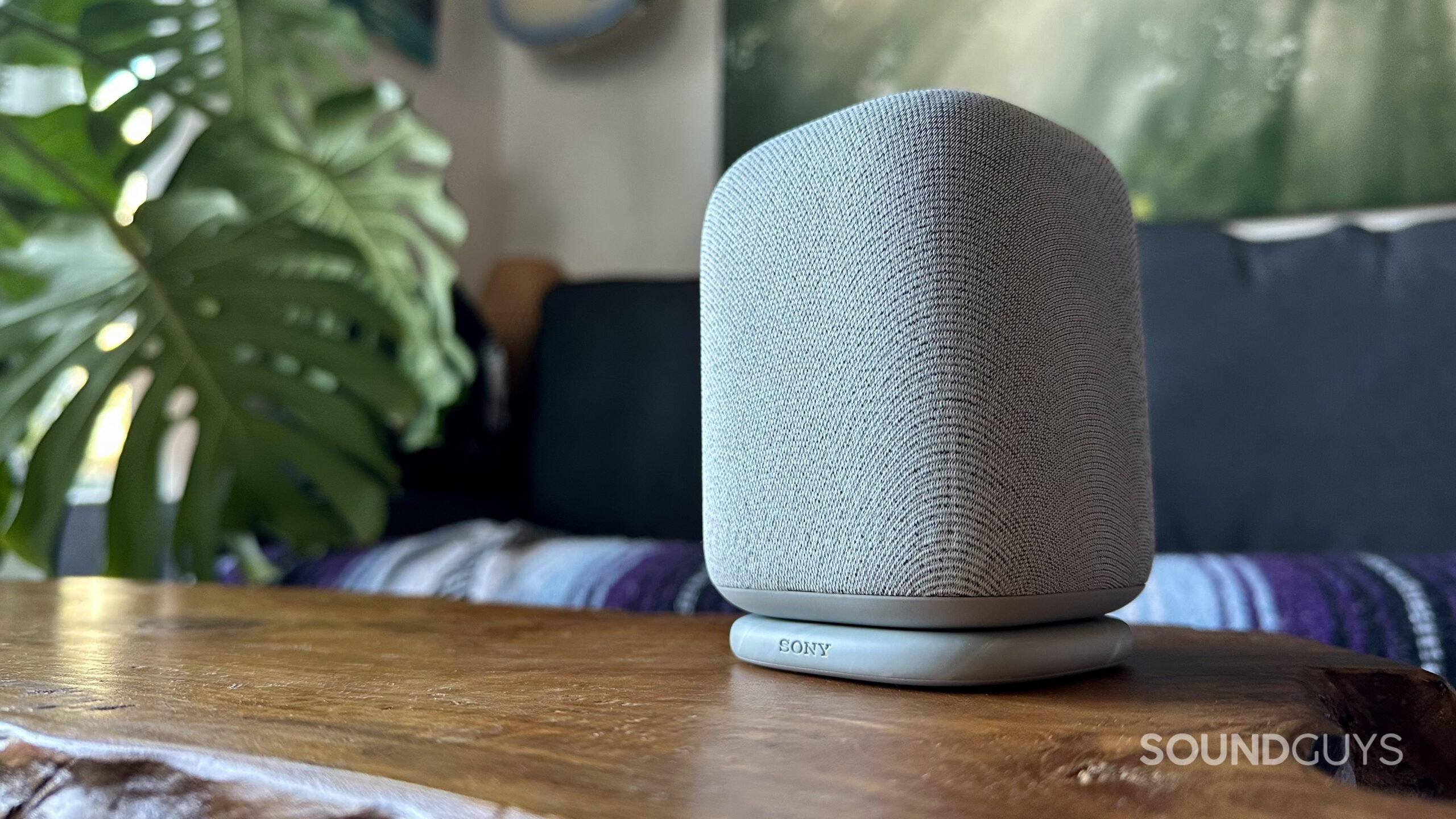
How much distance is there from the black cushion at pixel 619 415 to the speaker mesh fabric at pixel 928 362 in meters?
1.11

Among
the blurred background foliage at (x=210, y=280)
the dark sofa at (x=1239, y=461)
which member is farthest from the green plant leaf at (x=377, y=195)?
the dark sofa at (x=1239, y=461)

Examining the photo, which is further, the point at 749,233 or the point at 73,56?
the point at 73,56

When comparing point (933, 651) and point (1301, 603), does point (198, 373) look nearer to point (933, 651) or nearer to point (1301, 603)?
point (933, 651)

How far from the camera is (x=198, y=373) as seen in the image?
1.04m

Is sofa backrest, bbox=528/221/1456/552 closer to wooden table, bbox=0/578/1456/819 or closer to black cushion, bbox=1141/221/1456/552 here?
black cushion, bbox=1141/221/1456/552

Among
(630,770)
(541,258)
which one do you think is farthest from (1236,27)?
(630,770)

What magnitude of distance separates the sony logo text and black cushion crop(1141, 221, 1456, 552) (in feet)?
3.20

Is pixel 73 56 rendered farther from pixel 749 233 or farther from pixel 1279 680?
pixel 1279 680

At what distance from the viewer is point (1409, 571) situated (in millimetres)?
830

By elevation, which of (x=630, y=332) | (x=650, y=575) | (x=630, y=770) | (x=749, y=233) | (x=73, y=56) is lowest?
(x=650, y=575)

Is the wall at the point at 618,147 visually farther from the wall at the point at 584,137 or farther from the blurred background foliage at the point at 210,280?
the blurred background foliage at the point at 210,280

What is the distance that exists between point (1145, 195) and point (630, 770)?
5.72 ft

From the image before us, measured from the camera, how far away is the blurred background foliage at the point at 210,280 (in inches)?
37.6

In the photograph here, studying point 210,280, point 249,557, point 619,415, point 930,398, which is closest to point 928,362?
point 930,398
